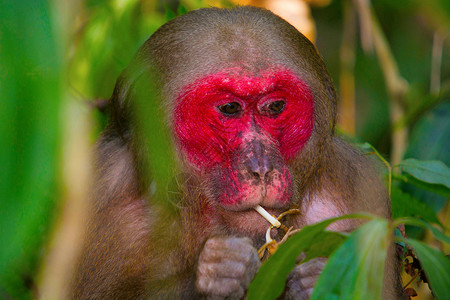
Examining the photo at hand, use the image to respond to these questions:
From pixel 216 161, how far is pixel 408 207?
4.65 feet

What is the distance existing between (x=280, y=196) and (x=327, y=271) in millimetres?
1441

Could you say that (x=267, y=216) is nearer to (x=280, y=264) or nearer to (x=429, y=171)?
(x=429, y=171)

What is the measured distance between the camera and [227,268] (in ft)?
9.39

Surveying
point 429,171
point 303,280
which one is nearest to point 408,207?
point 429,171

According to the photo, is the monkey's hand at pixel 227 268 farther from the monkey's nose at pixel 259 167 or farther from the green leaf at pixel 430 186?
the green leaf at pixel 430 186

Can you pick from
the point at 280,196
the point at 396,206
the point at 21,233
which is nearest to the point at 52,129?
the point at 21,233

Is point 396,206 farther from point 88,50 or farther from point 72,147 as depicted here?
point 72,147

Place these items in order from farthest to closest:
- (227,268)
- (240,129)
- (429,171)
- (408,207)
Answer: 1. (408,207)
2. (429,171)
3. (240,129)
4. (227,268)

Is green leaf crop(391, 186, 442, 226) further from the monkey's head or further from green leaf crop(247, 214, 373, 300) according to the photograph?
green leaf crop(247, 214, 373, 300)

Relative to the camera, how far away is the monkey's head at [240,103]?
3.02 meters

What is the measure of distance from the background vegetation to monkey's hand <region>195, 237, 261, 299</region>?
2.16 ft

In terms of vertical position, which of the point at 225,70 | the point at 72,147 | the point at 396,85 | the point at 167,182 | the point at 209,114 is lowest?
the point at 396,85

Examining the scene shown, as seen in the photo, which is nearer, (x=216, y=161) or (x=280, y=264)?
(x=280, y=264)

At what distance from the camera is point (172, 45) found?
330cm
